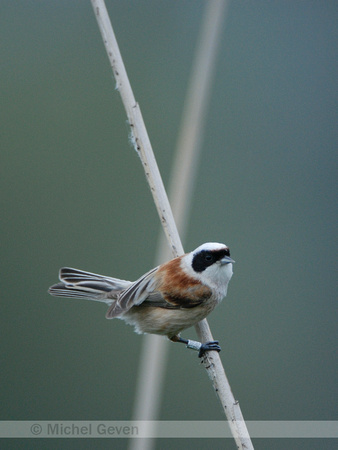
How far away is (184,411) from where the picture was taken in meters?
2.28

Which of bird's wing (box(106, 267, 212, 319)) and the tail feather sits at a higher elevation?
the tail feather

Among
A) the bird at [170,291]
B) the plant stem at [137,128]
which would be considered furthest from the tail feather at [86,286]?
the plant stem at [137,128]

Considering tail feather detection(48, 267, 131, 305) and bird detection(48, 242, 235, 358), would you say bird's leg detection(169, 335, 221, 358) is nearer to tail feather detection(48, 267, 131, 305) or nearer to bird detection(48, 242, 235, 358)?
bird detection(48, 242, 235, 358)

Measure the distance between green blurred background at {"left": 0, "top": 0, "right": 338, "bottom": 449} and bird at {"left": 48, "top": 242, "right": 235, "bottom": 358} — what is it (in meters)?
0.66

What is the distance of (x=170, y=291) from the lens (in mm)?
1758

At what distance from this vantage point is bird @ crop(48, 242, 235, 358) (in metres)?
1.70

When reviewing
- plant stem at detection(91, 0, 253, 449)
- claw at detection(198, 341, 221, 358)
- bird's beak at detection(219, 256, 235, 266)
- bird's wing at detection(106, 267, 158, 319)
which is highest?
plant stem at detection(91, 0, 253, 449)

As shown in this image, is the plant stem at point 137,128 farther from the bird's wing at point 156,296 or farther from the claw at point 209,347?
the bird's wing at point 156,296

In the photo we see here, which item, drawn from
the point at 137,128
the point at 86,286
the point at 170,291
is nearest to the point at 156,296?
the point at 170,291

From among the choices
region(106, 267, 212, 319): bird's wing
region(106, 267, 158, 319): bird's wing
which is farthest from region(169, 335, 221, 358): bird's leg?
region(106, 267, 158, 319): bird's wing

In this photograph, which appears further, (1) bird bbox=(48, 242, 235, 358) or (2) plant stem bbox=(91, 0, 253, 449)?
(1) bird bbox=(48, 242, 235, 358)

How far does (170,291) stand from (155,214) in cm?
104

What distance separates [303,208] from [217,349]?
4.55ft

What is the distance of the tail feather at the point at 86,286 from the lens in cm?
176
